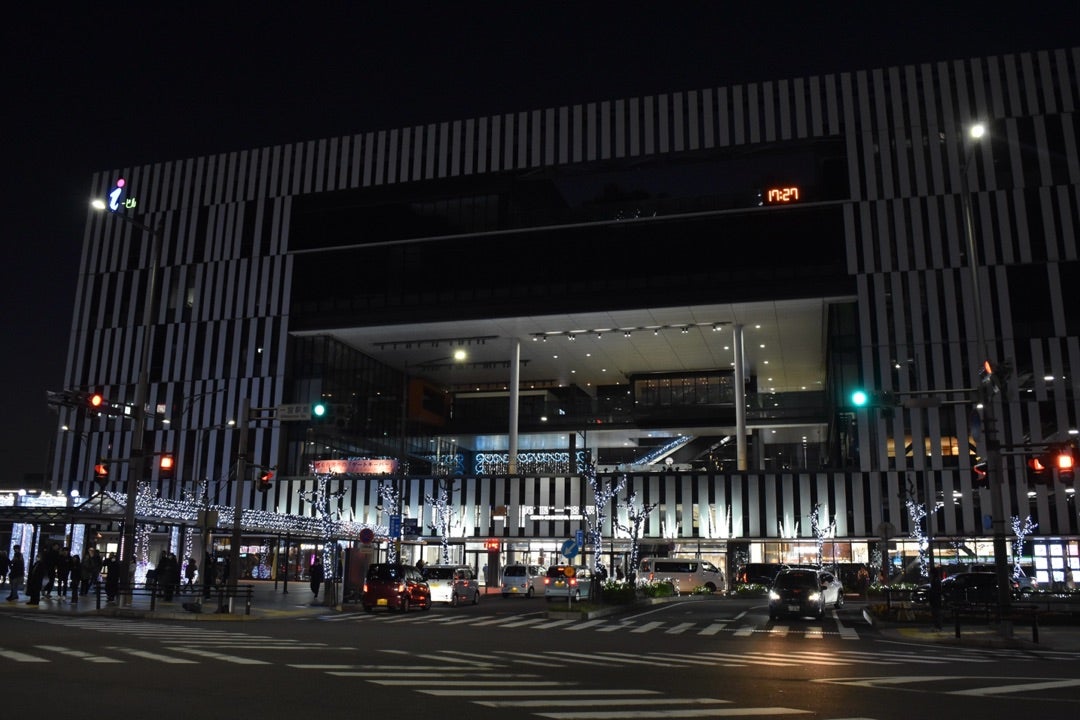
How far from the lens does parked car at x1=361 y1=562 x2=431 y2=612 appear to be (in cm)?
2948

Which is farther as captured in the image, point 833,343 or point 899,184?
point 833,343

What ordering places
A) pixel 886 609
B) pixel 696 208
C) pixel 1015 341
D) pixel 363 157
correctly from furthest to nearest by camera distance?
pixel 363 157 < pixel 696 208 < pixel 1015 341 < pixel 886 609

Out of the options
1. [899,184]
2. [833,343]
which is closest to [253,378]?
[833,343]

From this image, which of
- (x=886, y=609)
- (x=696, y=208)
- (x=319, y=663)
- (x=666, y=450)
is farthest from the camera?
(x=666, y=450)

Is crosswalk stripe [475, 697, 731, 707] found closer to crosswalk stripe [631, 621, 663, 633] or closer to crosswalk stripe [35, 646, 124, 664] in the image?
crosswalk stripe [35, 646, 124, 664]

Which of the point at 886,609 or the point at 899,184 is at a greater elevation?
the point at 899,184

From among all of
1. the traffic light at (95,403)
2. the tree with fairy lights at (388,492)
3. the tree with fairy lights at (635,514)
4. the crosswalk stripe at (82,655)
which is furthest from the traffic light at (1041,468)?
the tree with fairy lights at (388,492)

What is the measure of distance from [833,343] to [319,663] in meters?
47.6

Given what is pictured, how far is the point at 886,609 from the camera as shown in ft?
82.3

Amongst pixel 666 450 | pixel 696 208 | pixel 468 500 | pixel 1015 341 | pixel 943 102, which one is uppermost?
pixel 943 102

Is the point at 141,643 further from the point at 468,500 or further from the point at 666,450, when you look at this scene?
the point at 666,450

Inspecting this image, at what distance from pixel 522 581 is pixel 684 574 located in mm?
8924

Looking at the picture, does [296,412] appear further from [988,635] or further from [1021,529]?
[1021,529]

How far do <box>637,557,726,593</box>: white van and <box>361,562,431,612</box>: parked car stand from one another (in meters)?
19.7
